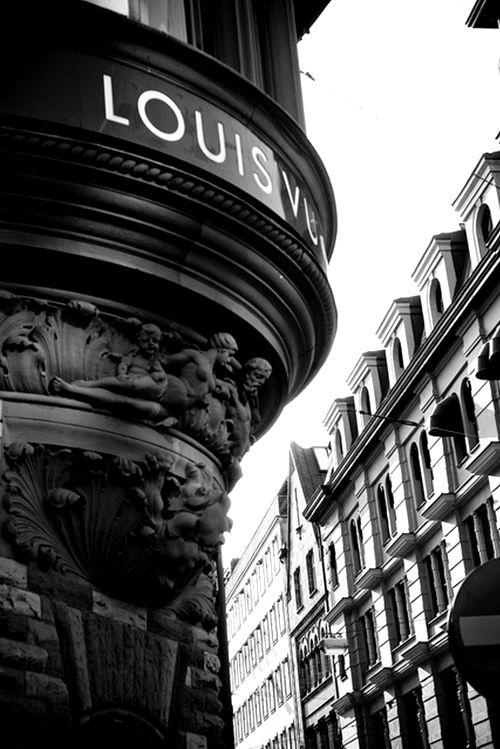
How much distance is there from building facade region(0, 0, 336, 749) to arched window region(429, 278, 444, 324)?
29288 millimetres

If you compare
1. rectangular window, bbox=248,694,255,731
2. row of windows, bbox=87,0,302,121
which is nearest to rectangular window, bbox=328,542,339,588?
rectangular window, bbox=248,694,255,731

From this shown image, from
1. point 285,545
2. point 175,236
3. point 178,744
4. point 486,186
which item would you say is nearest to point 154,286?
point 175,236

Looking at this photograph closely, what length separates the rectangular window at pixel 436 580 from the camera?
35.5 metres

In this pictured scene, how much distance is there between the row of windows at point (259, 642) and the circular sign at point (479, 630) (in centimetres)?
5772

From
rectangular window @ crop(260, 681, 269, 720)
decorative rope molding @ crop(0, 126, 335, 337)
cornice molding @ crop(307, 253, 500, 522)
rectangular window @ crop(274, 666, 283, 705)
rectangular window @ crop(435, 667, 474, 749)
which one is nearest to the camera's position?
decorative rope molding @ crop(0, 126, 335, 337)

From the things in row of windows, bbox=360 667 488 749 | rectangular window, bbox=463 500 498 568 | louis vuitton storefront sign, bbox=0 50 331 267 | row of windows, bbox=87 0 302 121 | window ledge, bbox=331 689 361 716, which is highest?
rectangular window, bbox=463 500 498 568

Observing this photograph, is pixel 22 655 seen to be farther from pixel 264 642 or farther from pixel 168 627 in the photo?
pixel 264 642

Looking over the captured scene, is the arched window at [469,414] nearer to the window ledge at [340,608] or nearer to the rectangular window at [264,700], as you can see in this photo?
the window ledge at [340,608]

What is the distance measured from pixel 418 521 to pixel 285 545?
23525mm

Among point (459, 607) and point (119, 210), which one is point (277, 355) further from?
point (459, 607)

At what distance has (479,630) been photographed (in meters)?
5.47

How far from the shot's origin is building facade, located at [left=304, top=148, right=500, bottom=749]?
32406 millimetres

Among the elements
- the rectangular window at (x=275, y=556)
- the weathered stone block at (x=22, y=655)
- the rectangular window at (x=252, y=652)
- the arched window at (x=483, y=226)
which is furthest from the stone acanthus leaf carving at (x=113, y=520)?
the rectangular window at (x=252, y=652)

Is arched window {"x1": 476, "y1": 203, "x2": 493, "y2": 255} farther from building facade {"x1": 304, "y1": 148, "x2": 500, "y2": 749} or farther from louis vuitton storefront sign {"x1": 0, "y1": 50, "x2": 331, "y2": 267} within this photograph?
louis vuitton storefront sign {"x1": 0, "y1": 50, "x2": 331, "y2": 267}
